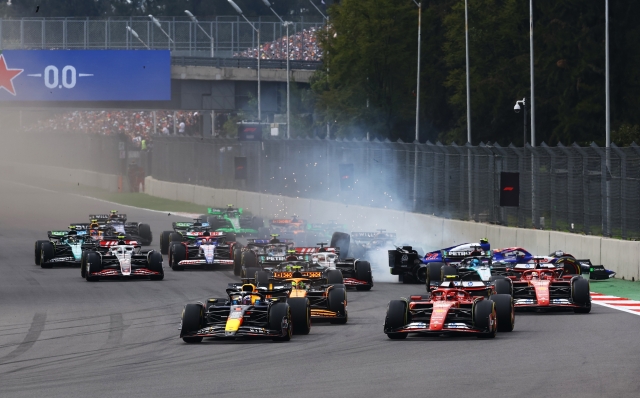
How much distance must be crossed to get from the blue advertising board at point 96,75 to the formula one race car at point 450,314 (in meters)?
55.8

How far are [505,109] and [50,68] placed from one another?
2423 cm

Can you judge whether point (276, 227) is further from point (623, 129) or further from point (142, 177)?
point (142, 177)

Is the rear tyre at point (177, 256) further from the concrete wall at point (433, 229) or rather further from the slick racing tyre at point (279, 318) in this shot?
the slick racing tyre at point (279, 318)

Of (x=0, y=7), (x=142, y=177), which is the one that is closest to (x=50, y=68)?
(x=142, y=177)

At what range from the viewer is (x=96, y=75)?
2916 inches

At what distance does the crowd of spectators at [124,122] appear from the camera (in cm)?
11006

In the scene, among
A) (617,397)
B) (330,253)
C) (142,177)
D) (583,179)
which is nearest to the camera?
(617,397)

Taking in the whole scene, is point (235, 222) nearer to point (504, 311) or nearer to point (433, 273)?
point (433, 273)

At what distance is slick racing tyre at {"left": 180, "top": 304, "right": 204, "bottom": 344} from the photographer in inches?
748

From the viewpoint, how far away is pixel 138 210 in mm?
62156

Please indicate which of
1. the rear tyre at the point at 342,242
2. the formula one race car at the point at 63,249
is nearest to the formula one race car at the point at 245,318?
the rear tyre at the point at 342,242

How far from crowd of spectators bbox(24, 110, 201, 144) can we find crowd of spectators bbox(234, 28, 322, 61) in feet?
38.8

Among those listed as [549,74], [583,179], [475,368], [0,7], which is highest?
[0,7]

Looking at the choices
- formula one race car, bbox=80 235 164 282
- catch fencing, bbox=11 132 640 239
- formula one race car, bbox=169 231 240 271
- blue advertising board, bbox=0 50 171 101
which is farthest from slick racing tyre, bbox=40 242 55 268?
blue advertising board, bbox=0 50 171 101
